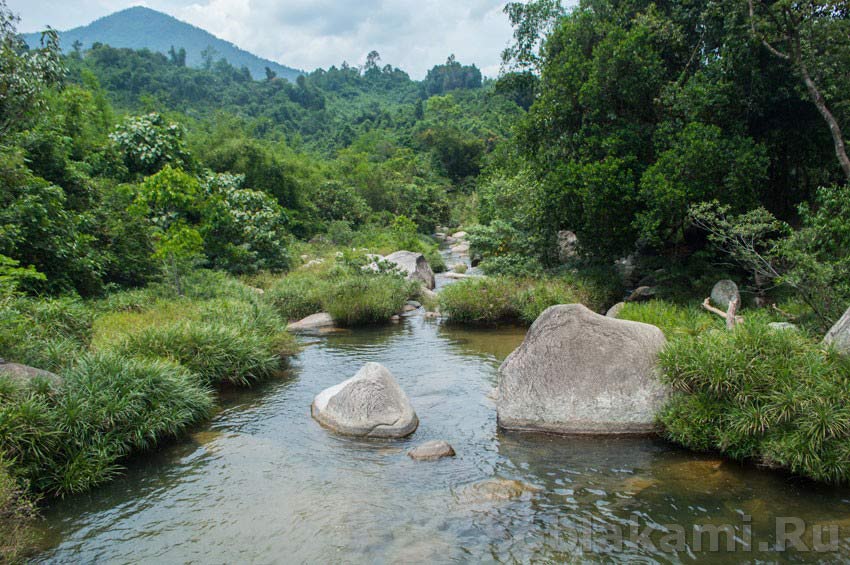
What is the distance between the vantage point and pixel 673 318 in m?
12.3

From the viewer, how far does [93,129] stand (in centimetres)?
2744

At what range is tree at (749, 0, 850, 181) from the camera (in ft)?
43.8

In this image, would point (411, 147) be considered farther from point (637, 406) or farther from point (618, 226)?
point (637, 406)

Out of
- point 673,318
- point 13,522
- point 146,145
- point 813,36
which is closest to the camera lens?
point 13,522

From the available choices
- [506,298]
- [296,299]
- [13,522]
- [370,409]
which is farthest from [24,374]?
[506,298]

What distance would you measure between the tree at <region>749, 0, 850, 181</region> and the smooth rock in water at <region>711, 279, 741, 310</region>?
3.76m

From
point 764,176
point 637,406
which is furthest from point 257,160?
point 637,406

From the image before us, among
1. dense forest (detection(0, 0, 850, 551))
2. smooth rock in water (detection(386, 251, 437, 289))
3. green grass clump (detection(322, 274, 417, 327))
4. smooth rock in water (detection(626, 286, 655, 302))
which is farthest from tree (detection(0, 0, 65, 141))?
smooth rock in water (detection(626, 286, 655, 302))

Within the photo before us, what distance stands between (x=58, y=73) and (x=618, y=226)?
592 inches

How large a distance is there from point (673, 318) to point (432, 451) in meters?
6.76

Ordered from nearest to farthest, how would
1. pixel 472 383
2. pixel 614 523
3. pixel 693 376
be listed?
pixel 614 523 → pixel 693 376 → pixel 472 383

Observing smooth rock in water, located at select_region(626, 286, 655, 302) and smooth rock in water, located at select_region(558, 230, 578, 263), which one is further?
smooth rock in water, located at select_region(558, 230, 578, 263)

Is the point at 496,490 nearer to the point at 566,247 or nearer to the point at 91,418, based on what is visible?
the point at 91,418

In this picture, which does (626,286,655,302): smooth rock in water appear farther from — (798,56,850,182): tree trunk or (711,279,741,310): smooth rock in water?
(798,56,850,182): tree trunk
